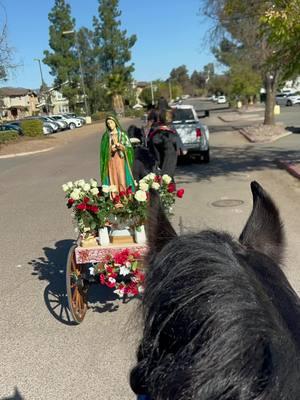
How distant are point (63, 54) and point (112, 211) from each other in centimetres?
5950

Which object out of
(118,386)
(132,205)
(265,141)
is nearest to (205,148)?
(265,141)

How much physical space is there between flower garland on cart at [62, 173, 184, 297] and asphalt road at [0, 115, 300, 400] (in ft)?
1.51

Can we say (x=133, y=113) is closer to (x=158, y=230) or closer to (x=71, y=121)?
(x=71, y=121)

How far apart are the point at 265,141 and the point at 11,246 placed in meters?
14.6

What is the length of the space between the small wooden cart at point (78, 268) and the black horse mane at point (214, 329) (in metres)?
3.46

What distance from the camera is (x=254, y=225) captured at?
1397 mm

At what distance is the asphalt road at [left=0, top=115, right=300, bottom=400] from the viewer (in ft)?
11.9

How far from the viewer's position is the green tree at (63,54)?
57.5 meters

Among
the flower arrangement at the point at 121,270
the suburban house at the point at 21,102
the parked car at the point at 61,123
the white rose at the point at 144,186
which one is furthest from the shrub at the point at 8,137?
the suburban house at the point at 21,102

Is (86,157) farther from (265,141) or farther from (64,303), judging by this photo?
(64,303)

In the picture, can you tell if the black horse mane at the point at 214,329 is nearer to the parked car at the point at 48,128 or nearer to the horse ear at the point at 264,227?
the horse ear at the point at 264,227

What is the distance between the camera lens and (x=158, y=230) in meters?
1.18

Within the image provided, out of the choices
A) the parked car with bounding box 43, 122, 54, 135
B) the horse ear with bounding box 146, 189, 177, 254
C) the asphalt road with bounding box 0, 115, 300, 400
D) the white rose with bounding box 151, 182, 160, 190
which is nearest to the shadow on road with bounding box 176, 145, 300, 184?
the asphalt road with bounding box 0, 115, 300, 400

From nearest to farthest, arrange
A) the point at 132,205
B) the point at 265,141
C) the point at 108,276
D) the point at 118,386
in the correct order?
the point at 118,386
the point at 108,276
the point at 132,205
the point at 265,141
